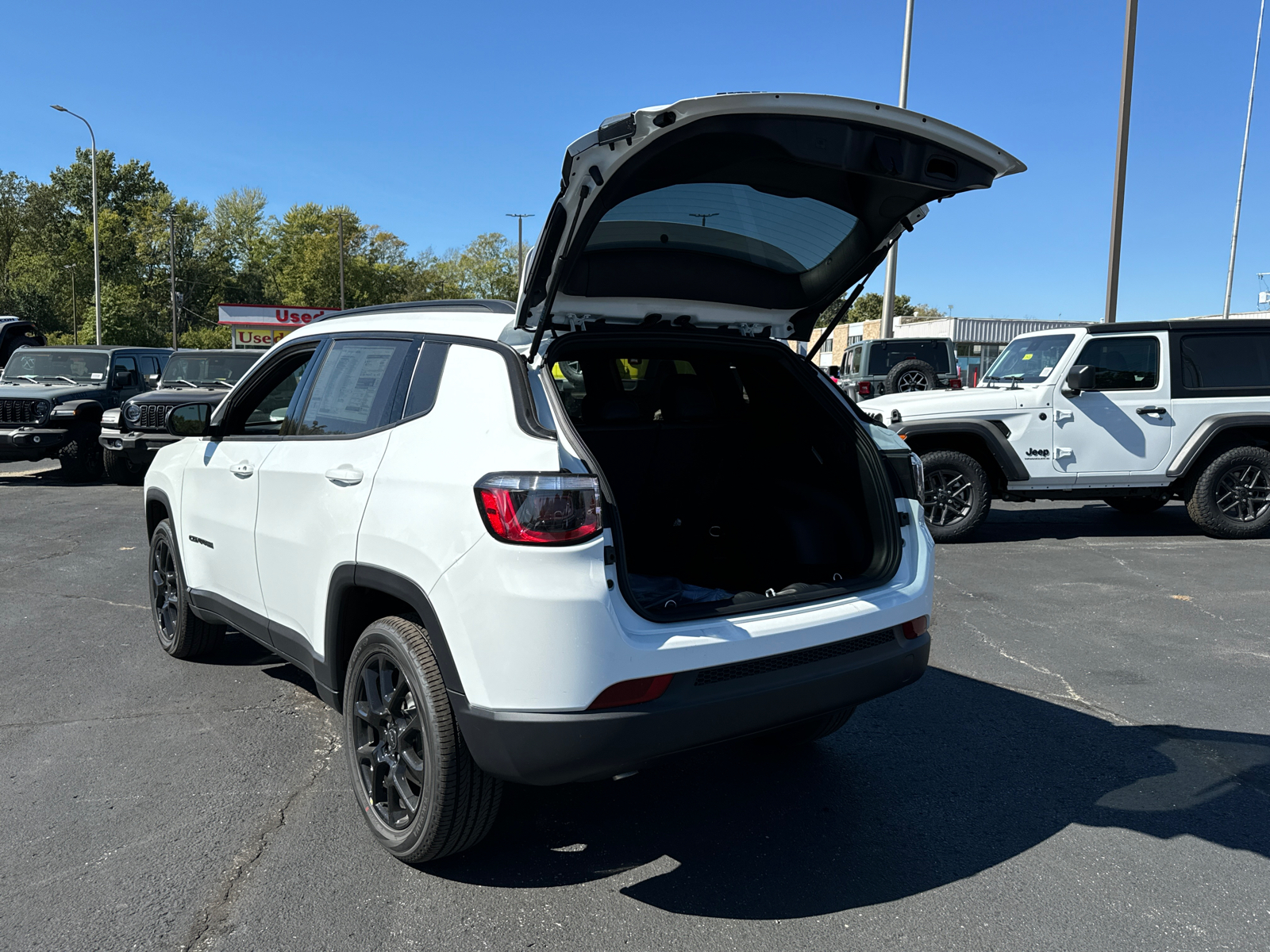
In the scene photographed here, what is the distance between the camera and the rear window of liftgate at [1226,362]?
871 cm

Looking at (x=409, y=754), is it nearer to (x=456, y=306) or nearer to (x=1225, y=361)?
(x=456, y=306)

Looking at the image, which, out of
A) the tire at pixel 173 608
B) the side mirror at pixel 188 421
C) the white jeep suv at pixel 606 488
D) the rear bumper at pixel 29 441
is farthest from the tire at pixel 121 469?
the white jeep suv at pixel 606 488

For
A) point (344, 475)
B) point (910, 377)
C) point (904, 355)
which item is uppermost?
point (904, 355)

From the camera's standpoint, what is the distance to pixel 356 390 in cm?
344

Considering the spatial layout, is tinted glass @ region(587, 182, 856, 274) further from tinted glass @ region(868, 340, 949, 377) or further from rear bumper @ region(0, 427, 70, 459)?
tinted glass @ region(868, 340, 949, 377)

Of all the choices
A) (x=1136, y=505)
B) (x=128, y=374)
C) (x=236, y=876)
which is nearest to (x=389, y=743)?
(x=236, y=876)

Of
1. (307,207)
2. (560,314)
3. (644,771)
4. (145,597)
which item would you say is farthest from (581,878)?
(307,207)

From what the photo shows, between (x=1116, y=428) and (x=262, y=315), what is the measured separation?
171ft

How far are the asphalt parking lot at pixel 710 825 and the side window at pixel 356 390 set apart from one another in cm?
139

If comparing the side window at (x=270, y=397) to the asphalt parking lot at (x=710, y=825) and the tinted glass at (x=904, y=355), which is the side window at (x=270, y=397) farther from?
the tinted glass at (x=904, y=355)

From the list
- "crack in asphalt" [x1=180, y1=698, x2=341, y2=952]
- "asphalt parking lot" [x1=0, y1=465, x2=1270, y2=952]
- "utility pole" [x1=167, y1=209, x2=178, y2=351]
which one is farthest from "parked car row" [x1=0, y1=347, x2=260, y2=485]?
"utility pole" [x1=167, y1=209, x2=178, y2=351]

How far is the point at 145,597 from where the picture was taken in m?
6.54

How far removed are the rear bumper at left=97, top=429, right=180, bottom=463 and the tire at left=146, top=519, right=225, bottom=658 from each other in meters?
6.83

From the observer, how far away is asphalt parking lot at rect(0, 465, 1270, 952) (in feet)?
8.73
